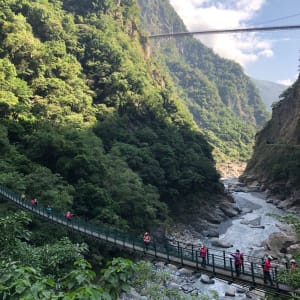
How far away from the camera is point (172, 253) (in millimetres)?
→ 12547

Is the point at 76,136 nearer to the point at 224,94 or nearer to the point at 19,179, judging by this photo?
the point at 19,179

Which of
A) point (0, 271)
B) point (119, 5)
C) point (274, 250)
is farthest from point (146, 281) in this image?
point (119, 5)

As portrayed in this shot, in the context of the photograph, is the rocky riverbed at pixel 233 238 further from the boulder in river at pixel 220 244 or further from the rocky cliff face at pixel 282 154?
the rocky cliff face at pixel 282 154

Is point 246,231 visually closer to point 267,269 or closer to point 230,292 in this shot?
point 230,292

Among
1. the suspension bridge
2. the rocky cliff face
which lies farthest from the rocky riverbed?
the rocky cliff face

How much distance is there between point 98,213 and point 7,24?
93.2 ft

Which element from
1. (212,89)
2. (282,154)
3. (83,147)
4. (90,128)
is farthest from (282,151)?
(212,89)

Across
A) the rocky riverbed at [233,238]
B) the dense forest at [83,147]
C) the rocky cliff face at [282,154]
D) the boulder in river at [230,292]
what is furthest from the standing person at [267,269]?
the rocky cliff face at [282,154]

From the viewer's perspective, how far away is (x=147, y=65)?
66.9 m

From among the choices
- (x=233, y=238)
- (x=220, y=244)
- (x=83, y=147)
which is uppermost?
(x=83, y=147)

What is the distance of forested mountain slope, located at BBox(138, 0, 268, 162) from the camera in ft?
415

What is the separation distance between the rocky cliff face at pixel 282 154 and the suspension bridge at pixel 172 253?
27624 mm

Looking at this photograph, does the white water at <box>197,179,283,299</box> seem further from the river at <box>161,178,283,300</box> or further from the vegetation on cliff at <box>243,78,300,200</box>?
the vegetation on cliff at <box>243,78,300,200</box>

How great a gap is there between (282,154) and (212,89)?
121055 mm
